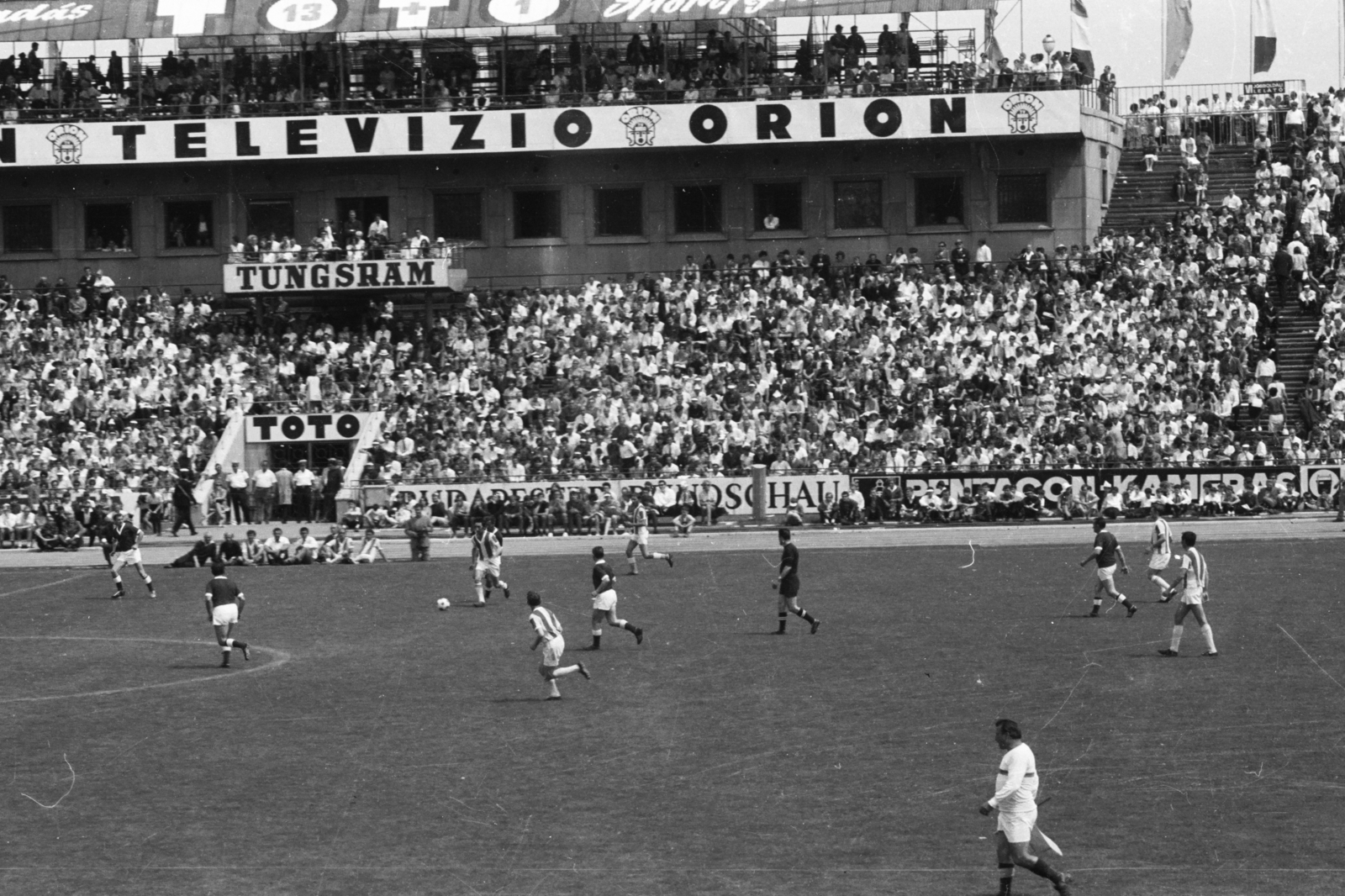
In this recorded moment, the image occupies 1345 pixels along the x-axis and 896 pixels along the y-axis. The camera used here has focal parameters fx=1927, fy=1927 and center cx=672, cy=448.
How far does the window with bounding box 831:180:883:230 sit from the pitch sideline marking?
34130 mm

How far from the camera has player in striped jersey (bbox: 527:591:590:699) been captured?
78.9ft

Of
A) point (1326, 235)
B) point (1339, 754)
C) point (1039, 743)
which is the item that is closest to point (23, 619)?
point (1039, 743)

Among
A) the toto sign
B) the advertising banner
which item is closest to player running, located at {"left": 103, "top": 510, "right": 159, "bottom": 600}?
the toto sign

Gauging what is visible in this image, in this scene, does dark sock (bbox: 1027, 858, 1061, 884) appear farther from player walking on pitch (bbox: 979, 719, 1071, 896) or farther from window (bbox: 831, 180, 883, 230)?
window (bbox: 831, 180, 883, 230)

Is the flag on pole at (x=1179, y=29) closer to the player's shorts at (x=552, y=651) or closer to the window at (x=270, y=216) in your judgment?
the window at (x=270, y=216)

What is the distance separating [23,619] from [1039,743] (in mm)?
20429

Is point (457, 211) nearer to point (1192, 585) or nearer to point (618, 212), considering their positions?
point (618, 212)

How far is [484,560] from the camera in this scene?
34688 mm

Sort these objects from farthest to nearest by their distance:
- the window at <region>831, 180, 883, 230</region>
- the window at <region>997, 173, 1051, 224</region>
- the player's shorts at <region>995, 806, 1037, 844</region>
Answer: the window at <region>831, 180, 883, 230</region> → the window at <region>997, 173, 1051, 224</region> → the player's shorts at <region>995, 806, 1037, 844</region>

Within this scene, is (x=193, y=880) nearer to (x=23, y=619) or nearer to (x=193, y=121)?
(x=23, y=619)

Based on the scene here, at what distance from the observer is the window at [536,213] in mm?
61812

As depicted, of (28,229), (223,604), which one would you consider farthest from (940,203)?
(223,604)

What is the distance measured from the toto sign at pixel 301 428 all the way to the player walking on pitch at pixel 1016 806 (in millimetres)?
39662

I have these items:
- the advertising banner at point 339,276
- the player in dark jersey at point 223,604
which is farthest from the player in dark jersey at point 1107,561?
the advertising banner at point 339,276
